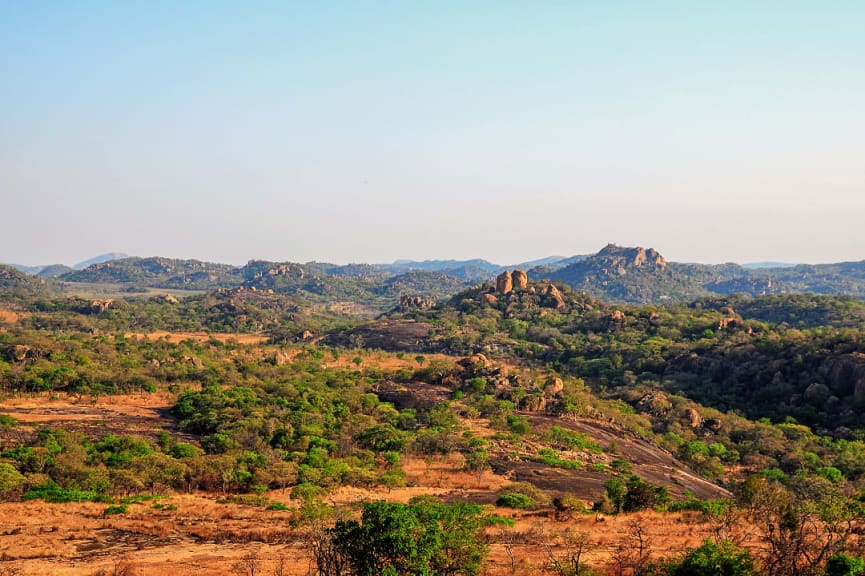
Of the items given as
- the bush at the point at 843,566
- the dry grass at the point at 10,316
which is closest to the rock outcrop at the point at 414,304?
the dry grass at the point at 10,316

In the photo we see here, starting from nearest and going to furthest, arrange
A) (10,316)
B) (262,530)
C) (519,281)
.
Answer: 1. (262,530)
2. (10,316)
3. (519,281)

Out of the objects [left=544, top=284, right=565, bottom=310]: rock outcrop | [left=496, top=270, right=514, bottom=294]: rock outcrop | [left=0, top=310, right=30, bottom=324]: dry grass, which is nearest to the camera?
[left=0, top=310, right=30, bottom=324]: dry grass

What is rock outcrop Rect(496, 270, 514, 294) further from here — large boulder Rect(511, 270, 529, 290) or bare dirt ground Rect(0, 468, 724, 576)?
bare dirt ground Rect(0, 468, 724, 576)

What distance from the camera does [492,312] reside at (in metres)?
154

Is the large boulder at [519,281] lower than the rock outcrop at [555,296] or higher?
higher

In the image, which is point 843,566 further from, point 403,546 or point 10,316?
point 10,316

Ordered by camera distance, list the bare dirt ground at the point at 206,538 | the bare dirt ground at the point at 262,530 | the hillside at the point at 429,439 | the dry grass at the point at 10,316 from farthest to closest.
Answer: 1. the dry grass at the point at 10,316
2. the hillside at the point at 429,439
3. the bare dirt ground at the point at 262,530
4. the bare dirt ground at the point at 206,538

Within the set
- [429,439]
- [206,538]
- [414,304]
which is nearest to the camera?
[206,538]

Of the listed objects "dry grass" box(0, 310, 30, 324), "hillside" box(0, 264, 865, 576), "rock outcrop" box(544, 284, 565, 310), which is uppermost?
"rock outcrop" box(544, 284, 565, 310)

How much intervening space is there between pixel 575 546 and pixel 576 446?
3225 cm

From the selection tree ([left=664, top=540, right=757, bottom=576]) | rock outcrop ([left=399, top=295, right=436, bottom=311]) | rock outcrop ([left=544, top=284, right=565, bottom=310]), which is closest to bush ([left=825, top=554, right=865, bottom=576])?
tree ([left=664, top=540, right=757, bottom=576])

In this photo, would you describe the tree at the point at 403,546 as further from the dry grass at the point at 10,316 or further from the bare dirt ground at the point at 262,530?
the dry grass at the point at 10,316

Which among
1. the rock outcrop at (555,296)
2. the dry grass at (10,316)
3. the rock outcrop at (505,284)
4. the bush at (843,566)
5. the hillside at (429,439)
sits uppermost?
the rock outcrop at (505,284)

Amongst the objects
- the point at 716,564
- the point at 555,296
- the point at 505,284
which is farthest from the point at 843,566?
the point at 505,284
